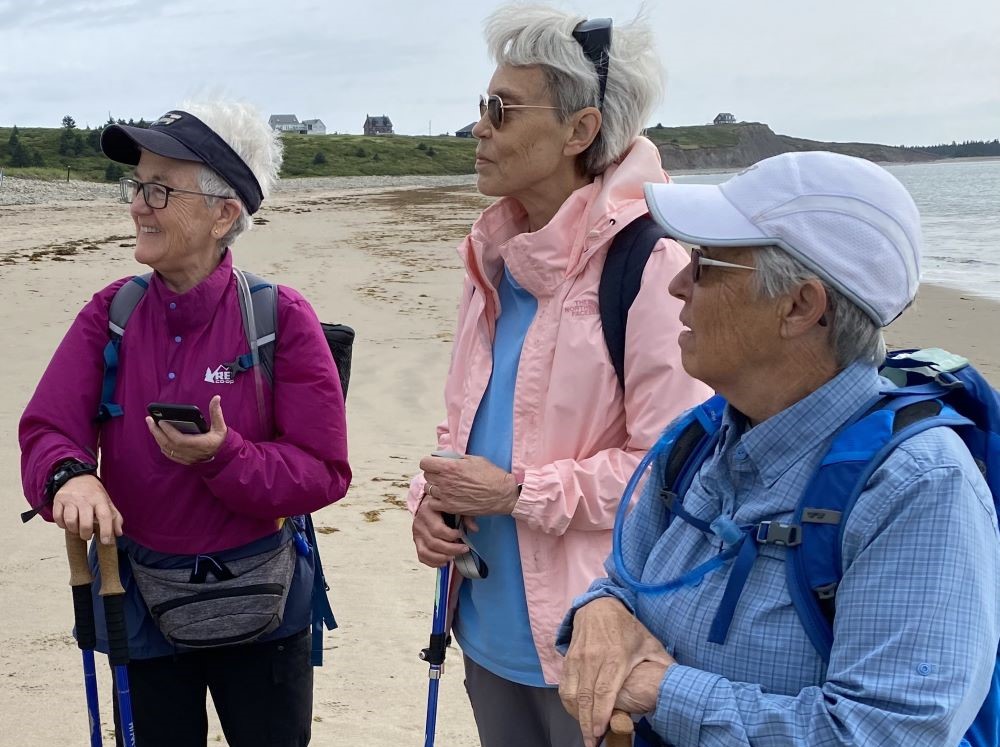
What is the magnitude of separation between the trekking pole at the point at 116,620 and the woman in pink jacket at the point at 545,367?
2.45 ft

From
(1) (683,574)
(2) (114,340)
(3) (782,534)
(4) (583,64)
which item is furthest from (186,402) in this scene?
(3) (782,534)

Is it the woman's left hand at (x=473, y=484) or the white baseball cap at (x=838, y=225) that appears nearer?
the white baseball cap at (x=838, y=225)

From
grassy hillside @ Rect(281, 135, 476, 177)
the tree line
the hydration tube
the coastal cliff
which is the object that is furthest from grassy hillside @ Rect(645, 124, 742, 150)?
the hydration tube

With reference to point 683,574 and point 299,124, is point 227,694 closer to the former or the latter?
point 683,574

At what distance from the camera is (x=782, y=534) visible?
4.97 feet

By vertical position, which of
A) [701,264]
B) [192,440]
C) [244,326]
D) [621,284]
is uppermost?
[701,264]

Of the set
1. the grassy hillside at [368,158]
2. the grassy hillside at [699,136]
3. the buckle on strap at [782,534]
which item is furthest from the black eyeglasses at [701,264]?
the grassy hillside at [699,136]

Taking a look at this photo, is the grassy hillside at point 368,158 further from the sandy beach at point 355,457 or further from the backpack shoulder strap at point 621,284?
the backpack shoulder strap at point 621,284

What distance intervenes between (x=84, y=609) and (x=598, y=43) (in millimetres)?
1890

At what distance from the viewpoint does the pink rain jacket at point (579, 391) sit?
2.33 meters

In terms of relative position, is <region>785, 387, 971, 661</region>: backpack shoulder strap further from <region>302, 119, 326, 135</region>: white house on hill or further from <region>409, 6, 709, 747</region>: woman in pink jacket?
<region>302, 119, 326, 135</region>: white house on hill

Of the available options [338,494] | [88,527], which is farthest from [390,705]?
[88,527]

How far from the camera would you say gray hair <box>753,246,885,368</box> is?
1.58 meters

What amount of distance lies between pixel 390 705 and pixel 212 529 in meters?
1.66
